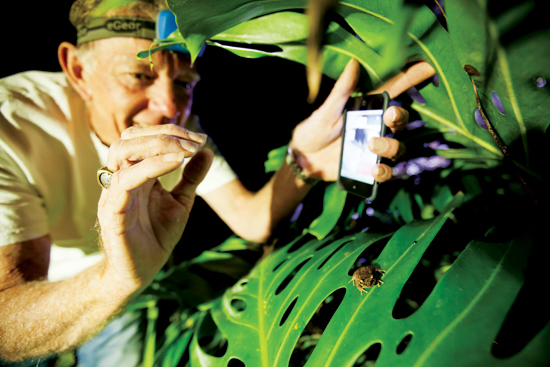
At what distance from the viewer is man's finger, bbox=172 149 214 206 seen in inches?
26.8

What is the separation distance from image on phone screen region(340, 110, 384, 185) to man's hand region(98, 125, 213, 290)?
0.37m

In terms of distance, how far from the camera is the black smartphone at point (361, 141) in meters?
0.66

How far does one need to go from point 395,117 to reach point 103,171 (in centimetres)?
59

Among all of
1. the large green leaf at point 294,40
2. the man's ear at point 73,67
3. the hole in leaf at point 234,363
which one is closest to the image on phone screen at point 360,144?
the large green leaf at point 294,40

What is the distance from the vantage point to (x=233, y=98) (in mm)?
1275

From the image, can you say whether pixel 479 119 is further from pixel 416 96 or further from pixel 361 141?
pixel 361 141

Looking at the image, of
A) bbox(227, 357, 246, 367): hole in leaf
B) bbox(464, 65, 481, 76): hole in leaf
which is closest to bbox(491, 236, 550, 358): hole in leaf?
bbox(464, 65, 481, 76): hole in leaf

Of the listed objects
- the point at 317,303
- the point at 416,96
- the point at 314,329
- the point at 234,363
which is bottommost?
the point at 234,363

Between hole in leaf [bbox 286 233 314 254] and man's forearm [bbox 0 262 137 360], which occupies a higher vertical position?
hole in leaf [bbox 286 233 314 254]

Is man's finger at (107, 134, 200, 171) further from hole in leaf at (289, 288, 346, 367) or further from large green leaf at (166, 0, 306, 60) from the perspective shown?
hole in leaf at (289, 288, 346, 367)

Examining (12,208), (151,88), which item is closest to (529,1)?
→ (151,88)

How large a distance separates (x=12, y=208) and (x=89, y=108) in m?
0.39

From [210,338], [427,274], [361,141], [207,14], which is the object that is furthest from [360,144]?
[210,338]

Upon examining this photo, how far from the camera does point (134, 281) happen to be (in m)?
0.62
